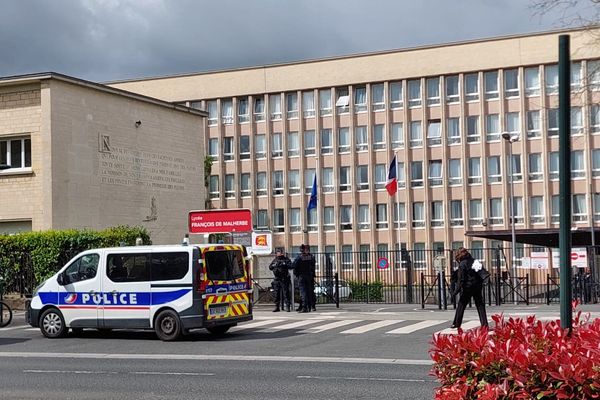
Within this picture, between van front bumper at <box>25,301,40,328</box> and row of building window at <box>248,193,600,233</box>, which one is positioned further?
row of building window at <box>248,193,600,233</box>

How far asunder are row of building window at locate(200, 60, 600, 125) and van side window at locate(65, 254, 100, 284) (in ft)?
139

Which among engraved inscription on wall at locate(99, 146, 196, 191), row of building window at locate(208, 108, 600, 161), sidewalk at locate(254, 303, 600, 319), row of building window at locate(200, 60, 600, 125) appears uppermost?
row of building window at locate(200, 60, 600, 125)

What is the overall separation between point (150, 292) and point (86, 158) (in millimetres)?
16299

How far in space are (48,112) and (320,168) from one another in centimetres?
3486

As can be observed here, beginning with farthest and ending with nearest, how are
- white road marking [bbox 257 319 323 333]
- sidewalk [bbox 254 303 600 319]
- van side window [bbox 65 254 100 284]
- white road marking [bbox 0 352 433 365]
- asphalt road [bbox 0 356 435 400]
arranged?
sidewalk [bbox 254 303 600 319], white road marking [bbox 257 319 323 333], van side window [bbox 65 254 100 284], white road marking [bbox 0 352 433 365], asphalt road [bbox 0 356 435 400]

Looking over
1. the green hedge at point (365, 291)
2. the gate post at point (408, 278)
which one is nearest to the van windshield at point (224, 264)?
the gate post at point (408, 278)

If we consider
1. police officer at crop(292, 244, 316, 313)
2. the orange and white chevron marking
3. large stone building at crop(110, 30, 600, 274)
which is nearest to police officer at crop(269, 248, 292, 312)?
police officer at crop(292, 244, 316, 313)

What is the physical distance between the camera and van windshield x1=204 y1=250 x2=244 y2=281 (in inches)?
701

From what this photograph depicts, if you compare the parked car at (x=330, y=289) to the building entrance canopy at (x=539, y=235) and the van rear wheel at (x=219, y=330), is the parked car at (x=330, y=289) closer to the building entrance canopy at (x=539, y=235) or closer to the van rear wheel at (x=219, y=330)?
the building entrance canopy at (x=539, y=235)

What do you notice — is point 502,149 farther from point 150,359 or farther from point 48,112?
point 150,359

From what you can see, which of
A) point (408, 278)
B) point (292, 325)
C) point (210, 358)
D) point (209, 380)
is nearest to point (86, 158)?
point (408, 278)

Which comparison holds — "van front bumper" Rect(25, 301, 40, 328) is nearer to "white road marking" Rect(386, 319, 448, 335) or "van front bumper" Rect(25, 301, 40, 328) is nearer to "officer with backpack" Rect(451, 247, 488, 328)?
"white road marking" Rect(386, 319, 448, 335)

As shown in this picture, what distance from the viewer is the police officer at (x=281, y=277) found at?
985 inches

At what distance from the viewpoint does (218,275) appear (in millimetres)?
17938
